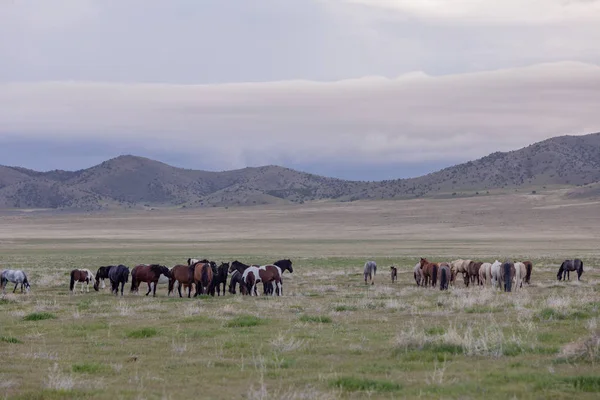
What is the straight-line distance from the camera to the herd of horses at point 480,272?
28.7 metres

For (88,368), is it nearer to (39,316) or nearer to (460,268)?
(39,316)

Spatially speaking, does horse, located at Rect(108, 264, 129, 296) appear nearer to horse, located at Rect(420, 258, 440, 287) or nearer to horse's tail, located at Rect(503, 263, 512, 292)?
horse, located at Rect(420, 258, 440, 287)

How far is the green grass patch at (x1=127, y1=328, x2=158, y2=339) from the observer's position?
15.5 m

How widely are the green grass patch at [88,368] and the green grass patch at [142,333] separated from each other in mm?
3524

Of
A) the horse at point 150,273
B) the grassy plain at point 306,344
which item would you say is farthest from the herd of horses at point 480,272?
the horse at point 150,273

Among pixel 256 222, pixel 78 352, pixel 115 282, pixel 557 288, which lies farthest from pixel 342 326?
pixel 256 222

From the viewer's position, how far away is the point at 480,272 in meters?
32.0

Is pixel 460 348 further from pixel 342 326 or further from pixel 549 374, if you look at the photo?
pixel 342 326

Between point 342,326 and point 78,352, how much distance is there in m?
5.99

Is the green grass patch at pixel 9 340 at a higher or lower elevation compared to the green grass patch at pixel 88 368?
lower

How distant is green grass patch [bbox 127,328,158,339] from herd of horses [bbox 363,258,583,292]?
1619 centimetres

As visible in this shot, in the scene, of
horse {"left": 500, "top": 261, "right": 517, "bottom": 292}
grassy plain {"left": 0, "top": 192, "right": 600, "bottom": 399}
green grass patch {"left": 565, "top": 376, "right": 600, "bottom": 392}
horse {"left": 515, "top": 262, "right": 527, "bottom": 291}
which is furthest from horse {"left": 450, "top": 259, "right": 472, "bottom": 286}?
green grass patch {"left": 565, "top": 376, "right": 600, "bottom": 392}

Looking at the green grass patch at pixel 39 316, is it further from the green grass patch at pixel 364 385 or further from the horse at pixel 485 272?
the horse at pixel 485 272

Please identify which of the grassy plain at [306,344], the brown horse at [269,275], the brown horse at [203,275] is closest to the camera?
the grassy plain at [306,344]
